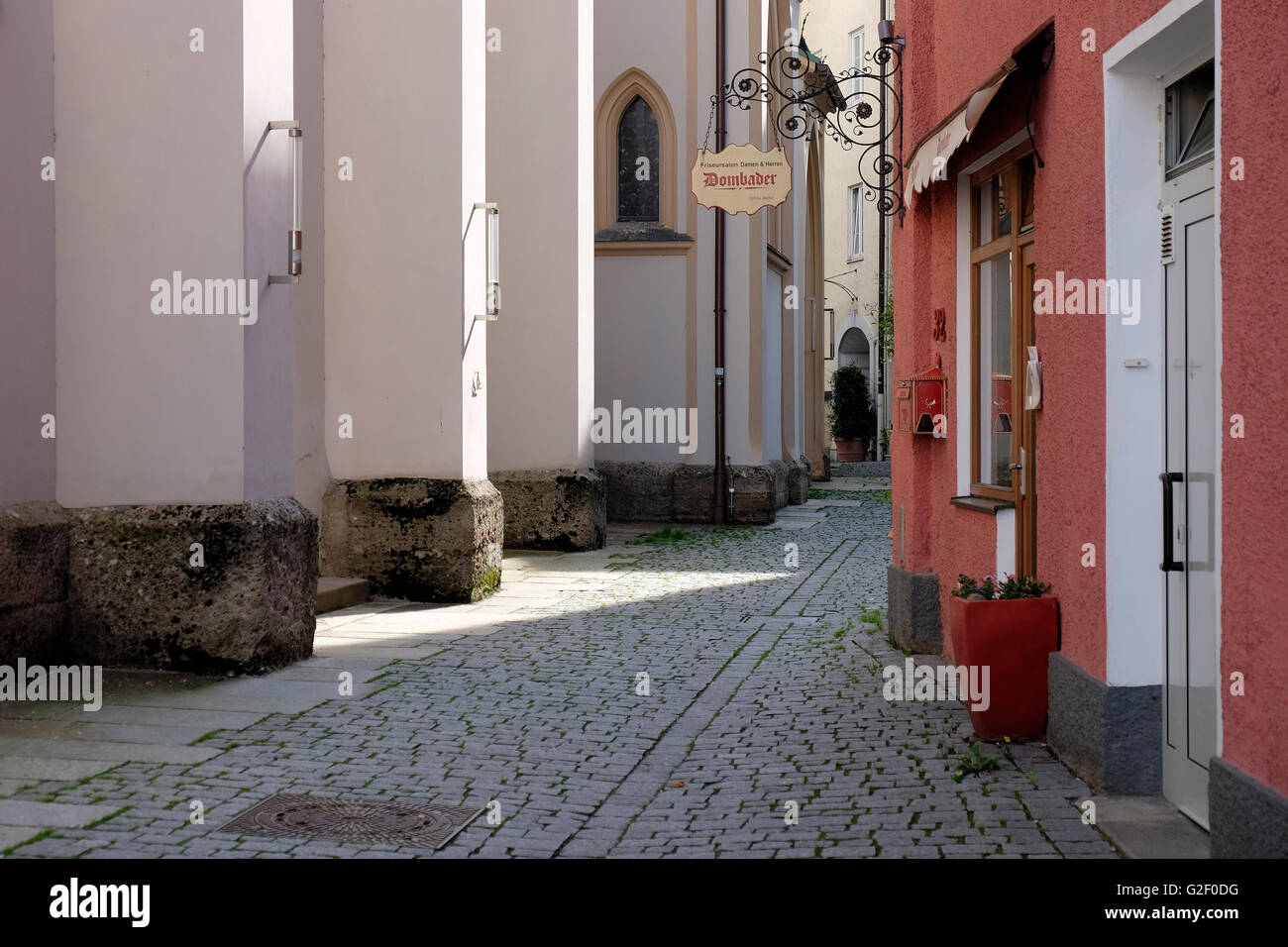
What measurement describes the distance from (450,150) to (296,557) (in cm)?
450

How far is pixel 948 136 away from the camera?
7.29 m

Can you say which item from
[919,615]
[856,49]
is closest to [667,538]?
[919,615]

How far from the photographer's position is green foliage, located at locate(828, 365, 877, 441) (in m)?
34.3

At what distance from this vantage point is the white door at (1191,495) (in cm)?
485

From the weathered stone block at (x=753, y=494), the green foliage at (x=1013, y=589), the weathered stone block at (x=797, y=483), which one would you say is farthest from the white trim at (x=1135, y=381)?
the weathered stone block at (x=797, y=483)

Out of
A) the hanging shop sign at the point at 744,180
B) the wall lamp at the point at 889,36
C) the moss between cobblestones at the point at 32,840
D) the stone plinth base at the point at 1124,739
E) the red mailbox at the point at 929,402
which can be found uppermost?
the wall lamp at the point at 889,36

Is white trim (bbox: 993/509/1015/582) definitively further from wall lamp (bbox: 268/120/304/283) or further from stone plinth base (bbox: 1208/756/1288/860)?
wall lamp (bbox: 268/120/304/283)

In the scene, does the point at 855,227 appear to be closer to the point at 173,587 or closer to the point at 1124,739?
the point at 173,587

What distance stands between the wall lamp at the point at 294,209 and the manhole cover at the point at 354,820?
3.79m

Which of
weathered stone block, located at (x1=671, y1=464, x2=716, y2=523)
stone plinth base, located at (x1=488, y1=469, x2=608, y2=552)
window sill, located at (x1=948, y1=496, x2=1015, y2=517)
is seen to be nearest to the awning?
window sill, located at (x1=948, y1=496, x2=1015, y2=517)

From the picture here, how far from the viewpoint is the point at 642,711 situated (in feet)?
23.4

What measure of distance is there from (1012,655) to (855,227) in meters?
33.9

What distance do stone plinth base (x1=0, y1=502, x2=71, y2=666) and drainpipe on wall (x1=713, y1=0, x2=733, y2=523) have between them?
12.0 metres

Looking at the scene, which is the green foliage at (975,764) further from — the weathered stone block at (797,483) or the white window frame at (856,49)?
the white window frame at (856,49)
